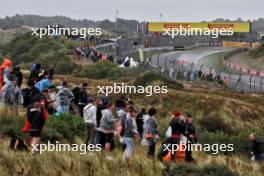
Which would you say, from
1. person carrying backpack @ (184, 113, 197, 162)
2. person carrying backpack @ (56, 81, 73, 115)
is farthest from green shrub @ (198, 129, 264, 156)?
person carrying backpack @ (184, 113, 197, 162)

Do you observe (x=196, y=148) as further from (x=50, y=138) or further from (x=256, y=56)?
(x=256, y=56)

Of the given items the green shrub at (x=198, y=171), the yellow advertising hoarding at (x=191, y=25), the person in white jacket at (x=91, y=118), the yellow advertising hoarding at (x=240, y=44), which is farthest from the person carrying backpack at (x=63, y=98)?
the yellow advertising hoarding at (x=191, y=25)

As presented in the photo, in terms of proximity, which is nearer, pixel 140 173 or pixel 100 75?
pixel 140 173

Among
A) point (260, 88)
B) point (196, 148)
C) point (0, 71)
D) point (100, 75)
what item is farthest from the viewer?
point (100, 75)

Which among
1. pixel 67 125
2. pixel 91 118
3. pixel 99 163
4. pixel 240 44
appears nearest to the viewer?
pixel 99 163

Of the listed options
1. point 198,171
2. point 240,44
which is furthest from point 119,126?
point 240,44

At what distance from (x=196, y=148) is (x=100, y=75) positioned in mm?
30487

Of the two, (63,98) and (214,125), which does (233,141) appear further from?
(214,125)

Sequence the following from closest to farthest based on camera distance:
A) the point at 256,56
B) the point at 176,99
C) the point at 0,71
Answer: the point at 0,71 → the point at 176,99 → the point at 256,56

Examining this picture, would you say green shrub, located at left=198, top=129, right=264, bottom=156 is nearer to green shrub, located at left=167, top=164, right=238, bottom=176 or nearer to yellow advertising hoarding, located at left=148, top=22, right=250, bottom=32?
green shrub, located at left=167, top=164, right=238, bottom=176

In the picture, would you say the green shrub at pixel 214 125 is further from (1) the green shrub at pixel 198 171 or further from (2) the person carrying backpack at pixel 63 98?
(1) the green shrub at pixel 198 171

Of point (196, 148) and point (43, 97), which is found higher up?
point (43, 97)

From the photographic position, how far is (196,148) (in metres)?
16.8

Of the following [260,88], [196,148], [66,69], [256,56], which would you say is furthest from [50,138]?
[256,56]
